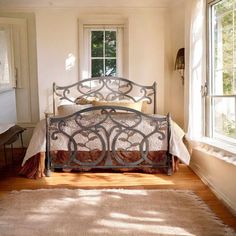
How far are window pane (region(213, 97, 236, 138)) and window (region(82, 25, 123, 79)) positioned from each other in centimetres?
220

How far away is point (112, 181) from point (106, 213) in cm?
Result: 92

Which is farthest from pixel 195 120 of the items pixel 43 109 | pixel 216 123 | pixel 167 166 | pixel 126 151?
pixel 43 109

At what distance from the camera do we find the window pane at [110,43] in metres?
5.09

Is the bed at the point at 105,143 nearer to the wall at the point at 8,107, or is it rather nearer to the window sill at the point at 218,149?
the window sill at the point at 218,149

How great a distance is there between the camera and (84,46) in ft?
16.7

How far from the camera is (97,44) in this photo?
512cm

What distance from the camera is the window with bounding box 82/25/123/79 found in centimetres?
507

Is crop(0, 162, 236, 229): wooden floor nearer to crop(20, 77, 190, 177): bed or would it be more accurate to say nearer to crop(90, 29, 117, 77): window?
crop(20, 77, 190, 177): bed

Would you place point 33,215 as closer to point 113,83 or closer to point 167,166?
point 167,166

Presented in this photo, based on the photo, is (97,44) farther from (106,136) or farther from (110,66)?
(106,136)

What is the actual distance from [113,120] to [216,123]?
1.15 meters

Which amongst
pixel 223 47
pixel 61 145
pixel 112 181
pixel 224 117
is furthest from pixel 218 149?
pixel 61 145

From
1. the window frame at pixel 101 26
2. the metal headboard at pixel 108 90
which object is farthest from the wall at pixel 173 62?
the window frame at pixel 101 26

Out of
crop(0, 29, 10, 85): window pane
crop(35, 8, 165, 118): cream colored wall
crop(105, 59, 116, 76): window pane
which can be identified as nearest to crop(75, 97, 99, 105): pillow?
crop(35, 8, 165, 118): cream colored wall
